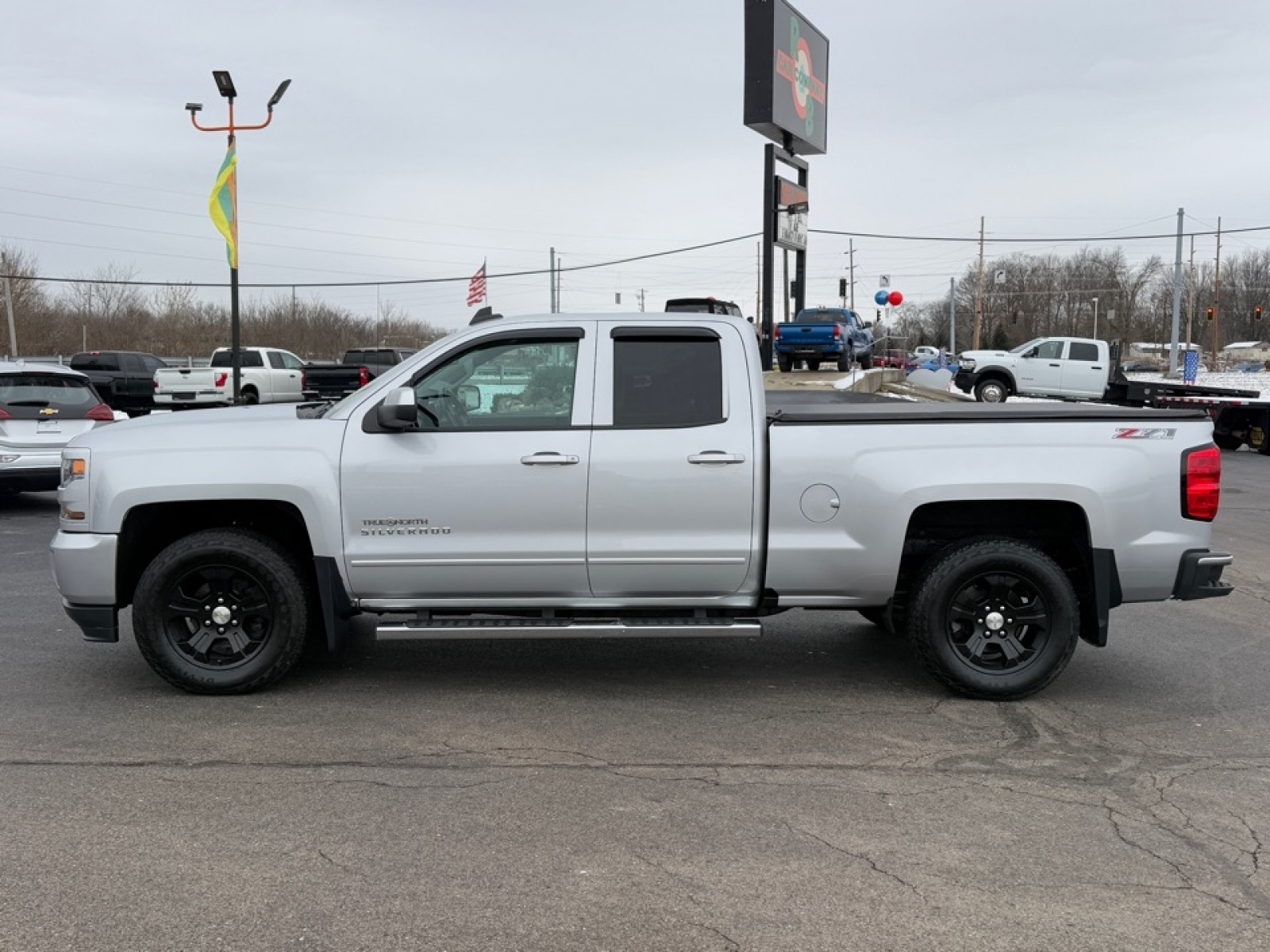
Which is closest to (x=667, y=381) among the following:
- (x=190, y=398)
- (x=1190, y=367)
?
(x=190, y=398)

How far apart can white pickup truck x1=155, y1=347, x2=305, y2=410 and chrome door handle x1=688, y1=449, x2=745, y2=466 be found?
939 inches

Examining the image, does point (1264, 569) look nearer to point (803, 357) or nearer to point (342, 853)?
point (342, 853)

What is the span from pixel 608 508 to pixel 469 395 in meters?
0.94

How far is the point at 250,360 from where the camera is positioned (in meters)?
32.7

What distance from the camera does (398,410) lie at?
5.66 metres

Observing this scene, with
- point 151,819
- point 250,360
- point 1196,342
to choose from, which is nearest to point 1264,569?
point 151,819

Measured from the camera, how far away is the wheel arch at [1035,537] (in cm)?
596

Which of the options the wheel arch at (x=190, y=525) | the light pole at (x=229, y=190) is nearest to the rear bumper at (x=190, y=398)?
the light pole at (x=229, y=190)

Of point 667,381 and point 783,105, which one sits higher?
point 783,105

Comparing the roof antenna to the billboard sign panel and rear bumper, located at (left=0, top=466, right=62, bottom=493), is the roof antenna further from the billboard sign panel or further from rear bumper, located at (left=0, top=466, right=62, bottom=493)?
the billboard sign panel

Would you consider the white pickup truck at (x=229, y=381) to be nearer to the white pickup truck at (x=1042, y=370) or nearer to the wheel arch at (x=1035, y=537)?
the white pickup truck at (x=1042, y=370)

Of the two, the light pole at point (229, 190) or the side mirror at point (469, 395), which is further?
the light pole at point (229, 190)

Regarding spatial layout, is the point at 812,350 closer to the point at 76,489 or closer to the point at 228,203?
the point at 228,203

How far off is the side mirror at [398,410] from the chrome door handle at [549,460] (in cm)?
59
